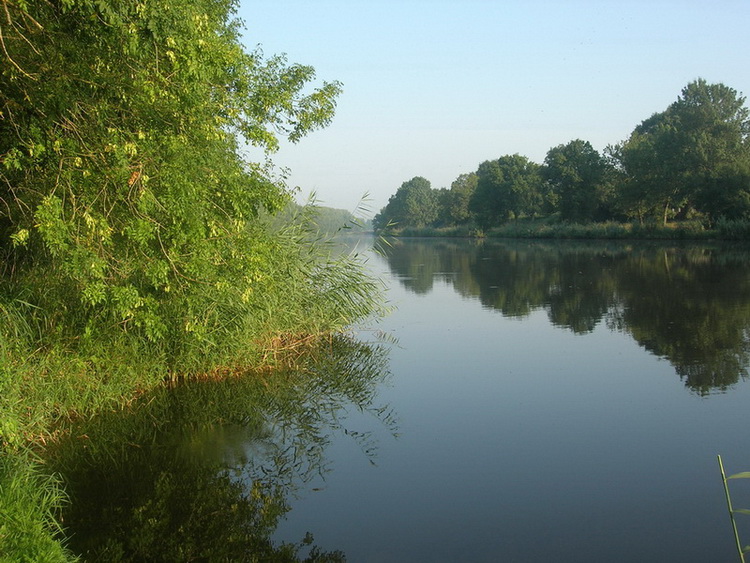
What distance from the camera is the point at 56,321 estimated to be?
1016cm

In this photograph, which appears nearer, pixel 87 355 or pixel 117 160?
pixel 117 160

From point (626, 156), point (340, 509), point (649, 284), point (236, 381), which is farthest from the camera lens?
point (626, 156)

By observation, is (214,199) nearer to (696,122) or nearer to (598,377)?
(598,377)

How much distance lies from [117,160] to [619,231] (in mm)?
59803

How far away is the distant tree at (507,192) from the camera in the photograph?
3319 inches

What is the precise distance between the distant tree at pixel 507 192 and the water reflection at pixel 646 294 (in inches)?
1623

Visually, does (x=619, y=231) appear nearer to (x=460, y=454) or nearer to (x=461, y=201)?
(x=461, y=201)

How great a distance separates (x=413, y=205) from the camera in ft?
476

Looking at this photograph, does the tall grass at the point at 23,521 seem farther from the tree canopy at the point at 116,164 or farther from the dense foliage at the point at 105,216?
the tree canopy at the point at 116,164

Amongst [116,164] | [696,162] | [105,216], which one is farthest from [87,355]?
[696,162]

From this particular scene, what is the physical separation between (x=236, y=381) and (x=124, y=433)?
290cm

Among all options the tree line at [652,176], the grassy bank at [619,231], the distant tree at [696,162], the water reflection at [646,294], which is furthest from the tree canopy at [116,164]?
the distant tree at [696,162]

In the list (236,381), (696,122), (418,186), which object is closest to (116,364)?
(236,381)

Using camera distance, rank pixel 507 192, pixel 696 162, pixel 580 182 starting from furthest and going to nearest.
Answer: pixel 507 192, pixel 580 182, pixel 696 162
